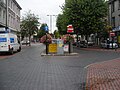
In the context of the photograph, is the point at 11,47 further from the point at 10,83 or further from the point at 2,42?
the point at 10,83

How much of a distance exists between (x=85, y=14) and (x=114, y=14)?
10502mm

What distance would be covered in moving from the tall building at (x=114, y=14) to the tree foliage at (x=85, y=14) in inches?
188

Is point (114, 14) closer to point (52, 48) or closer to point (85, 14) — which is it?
point (85, 14)

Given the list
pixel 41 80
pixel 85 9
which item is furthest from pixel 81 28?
pixel 41 80

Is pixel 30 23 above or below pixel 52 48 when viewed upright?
above

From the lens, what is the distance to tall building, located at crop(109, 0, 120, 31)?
173 feet

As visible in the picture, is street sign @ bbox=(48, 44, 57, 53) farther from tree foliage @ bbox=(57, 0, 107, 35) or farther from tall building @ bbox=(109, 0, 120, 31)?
tall building @ bbox=(109, 0, 120, 31)

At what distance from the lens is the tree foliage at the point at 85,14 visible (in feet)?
155

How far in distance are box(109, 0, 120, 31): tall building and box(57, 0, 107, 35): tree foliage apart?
15.6 feet

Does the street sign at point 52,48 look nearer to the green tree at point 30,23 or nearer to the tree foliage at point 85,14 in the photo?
the tree foliage at point 85,14

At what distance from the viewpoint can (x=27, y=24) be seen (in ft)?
233

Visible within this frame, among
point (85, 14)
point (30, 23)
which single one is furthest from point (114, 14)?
point (30, 23)

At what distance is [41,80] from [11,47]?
20.0 meters

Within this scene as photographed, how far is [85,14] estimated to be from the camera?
46.8m
